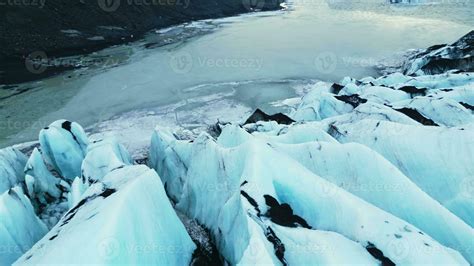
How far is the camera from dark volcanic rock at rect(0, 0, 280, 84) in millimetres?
17141

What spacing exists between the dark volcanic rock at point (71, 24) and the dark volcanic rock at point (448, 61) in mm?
14044

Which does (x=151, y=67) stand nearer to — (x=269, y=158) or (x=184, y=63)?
(x=184, y=63)

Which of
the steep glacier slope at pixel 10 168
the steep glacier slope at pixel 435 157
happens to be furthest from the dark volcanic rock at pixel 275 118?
the steep glacier slope at pixel 10 168

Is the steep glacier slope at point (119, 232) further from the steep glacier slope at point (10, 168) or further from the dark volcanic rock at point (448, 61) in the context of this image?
the dark volcanic rock at point (448, 61)

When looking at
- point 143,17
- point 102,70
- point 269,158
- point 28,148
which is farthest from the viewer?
point 143,17

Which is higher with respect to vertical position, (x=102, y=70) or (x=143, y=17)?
(x=143, y=17)

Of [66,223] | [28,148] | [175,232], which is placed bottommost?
[28,148]

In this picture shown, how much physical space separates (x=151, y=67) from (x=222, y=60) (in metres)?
3.05

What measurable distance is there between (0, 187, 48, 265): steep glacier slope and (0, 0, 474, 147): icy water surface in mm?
5380

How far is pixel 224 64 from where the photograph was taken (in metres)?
15.9

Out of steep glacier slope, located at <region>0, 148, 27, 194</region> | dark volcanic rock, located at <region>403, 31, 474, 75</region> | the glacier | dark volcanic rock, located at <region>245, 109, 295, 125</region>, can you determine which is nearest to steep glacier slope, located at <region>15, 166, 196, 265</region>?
the glacier

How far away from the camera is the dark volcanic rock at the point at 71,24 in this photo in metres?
17.1

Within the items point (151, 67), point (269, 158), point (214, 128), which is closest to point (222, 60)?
point (151, 67)

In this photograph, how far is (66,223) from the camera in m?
3.79
